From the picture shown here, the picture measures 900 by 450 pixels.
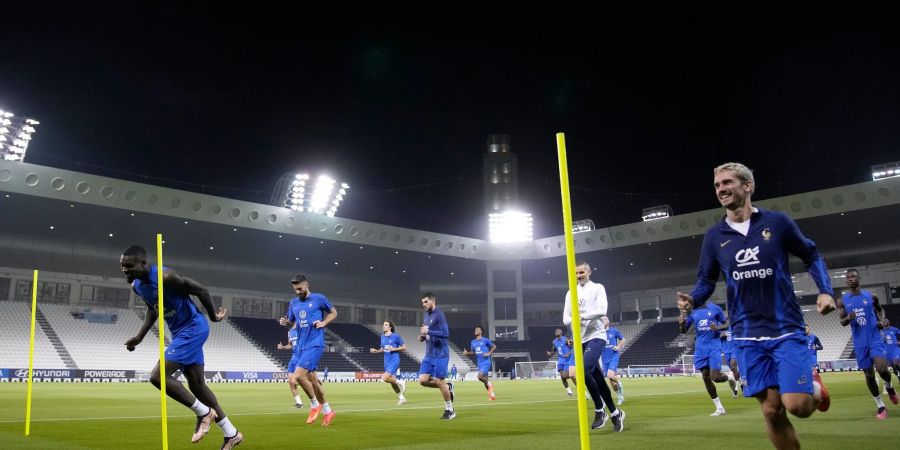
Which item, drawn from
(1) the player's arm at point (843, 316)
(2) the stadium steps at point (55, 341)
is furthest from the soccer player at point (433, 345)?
(2) the stadium steps at point (55, 341)

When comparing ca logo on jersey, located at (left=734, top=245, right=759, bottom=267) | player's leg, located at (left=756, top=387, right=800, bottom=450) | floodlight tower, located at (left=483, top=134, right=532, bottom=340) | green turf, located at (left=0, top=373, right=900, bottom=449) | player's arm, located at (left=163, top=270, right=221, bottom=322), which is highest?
floodlight tower, located at (left=483, top=134, right=532, bottom=340)

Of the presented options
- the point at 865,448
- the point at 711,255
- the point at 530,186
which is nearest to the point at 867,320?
the point at 865,448

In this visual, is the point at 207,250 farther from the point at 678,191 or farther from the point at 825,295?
the point at 825,295

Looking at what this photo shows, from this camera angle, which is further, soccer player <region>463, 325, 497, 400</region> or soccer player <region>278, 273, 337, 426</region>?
soccer player <region>463, 325, 497, 400</region>

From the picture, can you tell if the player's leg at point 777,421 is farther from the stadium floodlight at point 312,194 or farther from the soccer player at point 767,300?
the stadium floodlight at point 312,194

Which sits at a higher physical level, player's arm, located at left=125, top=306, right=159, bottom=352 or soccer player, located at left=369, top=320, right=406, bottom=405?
player's arm, located at left=125, top=306, right=159, bottom=352

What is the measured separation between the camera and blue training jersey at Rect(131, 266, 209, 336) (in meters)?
7.79

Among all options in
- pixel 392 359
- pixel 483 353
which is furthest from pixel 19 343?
pixel 392 359

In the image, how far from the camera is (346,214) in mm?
56062

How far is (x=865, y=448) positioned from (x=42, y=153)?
43027 millimetres

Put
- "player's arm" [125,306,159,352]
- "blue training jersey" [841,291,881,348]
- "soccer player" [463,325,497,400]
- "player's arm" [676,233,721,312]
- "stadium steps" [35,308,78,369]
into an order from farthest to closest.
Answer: "stadium steps" [35,308,78,369] < "soccer player" [463,325,497,400] < "blue training jersey" [841,291,881,348] < "player's arm" [125,306,159,352] < "player's arm" [676,233,721,312]

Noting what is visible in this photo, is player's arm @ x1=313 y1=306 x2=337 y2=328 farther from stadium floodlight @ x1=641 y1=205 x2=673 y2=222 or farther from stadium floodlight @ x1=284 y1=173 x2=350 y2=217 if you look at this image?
stadium floodlight @ x1=641 y1=205 x2=673 y2=222

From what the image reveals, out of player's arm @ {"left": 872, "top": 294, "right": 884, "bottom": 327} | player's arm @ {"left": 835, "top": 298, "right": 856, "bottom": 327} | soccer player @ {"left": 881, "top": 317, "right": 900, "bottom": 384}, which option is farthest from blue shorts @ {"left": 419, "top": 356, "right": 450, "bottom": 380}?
soccer player @ {"left": 881, "top": 317, "right": 900, "bottom": 384}

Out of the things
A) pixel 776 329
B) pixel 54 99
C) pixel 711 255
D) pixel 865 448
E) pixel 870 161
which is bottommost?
pixel 865 448
